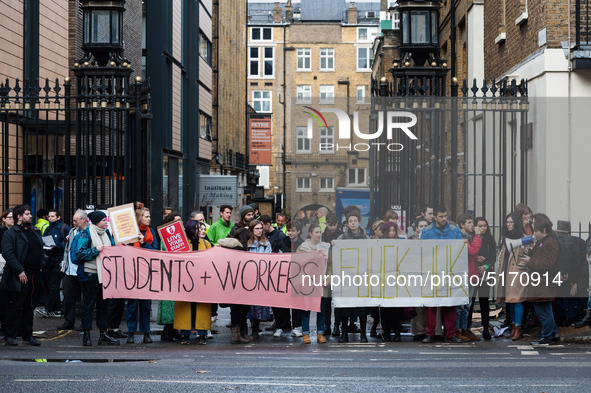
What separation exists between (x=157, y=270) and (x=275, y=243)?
1902 mm

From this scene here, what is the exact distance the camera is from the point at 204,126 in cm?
4809

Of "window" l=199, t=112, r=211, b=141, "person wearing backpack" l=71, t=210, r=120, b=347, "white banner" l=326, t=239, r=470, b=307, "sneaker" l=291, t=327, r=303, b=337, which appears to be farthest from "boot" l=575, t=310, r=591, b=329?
"window" l=199, t=112, r=211, b=141

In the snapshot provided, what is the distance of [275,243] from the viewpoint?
1424 cm

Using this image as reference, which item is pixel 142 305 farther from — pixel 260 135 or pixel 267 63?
pixel 267 63

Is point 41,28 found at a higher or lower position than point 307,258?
higher

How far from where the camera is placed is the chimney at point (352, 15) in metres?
84.2

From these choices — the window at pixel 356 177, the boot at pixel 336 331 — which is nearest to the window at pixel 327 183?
the window at pixel 356 177

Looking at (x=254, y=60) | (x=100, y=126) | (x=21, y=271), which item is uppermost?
(x=254, y=60)

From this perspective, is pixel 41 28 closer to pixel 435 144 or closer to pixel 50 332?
pixel 50 332

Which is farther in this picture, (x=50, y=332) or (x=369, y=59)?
(x=369, y=59)

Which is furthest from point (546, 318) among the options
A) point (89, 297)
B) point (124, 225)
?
point (89, 297)

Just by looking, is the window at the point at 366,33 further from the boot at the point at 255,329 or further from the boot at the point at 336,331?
the boot at the point at 255,329

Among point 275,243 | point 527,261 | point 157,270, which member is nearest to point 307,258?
point 275,243

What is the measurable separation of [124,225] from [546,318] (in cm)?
570
